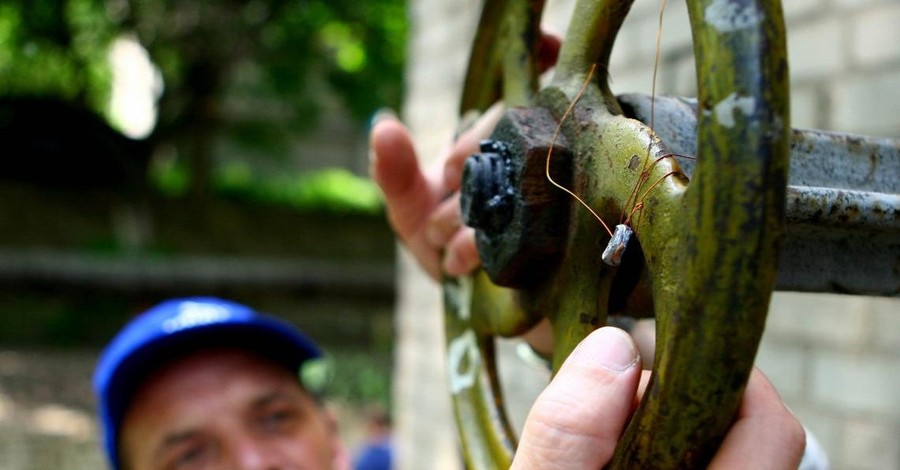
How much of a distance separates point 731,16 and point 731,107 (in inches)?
2.0

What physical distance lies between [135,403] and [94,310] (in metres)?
9.47

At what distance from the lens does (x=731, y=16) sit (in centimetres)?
45

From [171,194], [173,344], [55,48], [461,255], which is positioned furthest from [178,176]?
[461,255]

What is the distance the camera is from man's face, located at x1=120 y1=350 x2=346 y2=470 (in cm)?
157

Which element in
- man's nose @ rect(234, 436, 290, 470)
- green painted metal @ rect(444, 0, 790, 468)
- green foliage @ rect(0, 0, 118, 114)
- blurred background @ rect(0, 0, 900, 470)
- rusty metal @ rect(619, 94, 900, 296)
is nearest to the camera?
green painted metal @ rect(444, 0, 790, 468)

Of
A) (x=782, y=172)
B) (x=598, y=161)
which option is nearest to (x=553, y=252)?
(x=598, y=161)

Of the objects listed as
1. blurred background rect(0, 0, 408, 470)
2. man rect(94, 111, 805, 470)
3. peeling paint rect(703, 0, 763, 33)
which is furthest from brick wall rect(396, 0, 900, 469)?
blurred background rect(0, 0, 408, 470)

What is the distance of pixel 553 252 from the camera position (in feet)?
2.18

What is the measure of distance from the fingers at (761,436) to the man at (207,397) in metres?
1.20

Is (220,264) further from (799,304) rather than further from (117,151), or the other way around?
(799,304)

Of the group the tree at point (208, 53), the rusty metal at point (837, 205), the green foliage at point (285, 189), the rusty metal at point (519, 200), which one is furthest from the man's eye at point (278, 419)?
the green foliage at point (285, 189)

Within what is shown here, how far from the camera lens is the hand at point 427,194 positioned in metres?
0.95

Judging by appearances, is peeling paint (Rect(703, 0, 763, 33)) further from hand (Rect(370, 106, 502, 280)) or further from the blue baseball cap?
the blue baseball cap

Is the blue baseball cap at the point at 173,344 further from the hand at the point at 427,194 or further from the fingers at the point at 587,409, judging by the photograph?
the fingers at the point at 587,409
